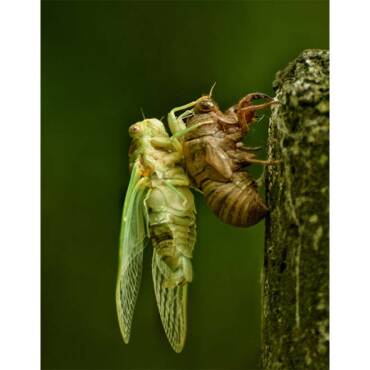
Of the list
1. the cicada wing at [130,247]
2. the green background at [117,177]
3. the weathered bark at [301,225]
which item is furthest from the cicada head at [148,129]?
the green background at [117,177]

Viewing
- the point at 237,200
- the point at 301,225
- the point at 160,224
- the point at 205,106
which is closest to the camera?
the point at 301,225

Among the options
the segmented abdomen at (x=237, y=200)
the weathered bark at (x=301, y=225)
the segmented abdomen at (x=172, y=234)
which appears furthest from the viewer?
the segmented abdomen at (x=172, y=234)

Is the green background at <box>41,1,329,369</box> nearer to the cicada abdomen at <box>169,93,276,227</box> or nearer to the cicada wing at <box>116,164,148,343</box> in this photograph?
the cicada wing at <box>116,164,148,343</box>

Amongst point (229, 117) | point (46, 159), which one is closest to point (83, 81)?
point (46, 159)

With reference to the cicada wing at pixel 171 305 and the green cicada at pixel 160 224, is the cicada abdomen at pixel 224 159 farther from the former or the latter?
the cicada wing at pixel 171 305

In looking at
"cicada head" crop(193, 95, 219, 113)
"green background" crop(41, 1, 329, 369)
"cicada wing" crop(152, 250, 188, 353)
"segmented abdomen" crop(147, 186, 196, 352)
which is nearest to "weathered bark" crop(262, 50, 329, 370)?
"cicada head" crop(193, 95, 219, 113)

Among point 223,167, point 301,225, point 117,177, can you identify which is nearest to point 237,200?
point 223,167

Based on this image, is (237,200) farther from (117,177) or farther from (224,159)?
(117,177)
